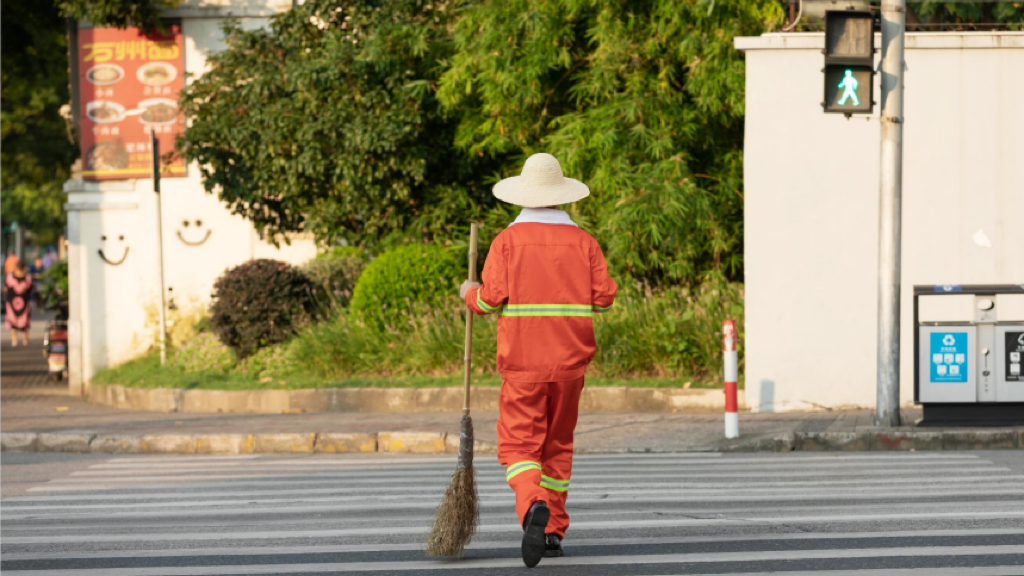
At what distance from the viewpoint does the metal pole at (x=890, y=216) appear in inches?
448

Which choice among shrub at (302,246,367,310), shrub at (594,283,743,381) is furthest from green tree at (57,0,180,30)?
shrub at (594,283,743,381)

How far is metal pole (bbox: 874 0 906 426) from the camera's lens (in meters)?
11.4

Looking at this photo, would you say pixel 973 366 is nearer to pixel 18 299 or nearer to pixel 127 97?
pixel 127 97

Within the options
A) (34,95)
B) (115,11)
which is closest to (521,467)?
(115,11)

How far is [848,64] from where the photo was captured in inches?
443

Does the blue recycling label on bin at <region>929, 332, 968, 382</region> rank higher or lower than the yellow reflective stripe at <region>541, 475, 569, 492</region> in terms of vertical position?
higher

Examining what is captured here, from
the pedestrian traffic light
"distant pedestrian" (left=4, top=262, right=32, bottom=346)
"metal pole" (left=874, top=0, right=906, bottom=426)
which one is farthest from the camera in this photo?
"distant pedestrian" (left=4, top=262, right=32, bottom=346)

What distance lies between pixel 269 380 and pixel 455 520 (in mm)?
9982

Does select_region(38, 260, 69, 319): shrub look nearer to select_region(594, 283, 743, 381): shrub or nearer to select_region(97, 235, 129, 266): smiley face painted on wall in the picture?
select_region(97, 235, 129, 266): smiley face painted on wall

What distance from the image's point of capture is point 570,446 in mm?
6695

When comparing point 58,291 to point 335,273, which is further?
point 58,291

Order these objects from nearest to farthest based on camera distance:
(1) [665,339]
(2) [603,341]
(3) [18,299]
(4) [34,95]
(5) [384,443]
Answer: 1. (5) [384,443]
2. (1) [665,339]
3. (2) [603,341]
4. (3) [18,299]
5. (4) [34,95]

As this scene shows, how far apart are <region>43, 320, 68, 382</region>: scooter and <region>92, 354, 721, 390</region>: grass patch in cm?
179

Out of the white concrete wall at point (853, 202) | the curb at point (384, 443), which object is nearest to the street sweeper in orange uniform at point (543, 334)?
the curb at point (384, 443)
